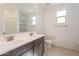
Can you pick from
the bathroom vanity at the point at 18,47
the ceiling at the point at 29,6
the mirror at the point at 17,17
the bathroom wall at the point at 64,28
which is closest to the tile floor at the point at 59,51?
the bathroom wall at the point at 64,28

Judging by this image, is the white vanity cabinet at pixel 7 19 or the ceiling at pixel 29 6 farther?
the ceiling at pixel 29 6

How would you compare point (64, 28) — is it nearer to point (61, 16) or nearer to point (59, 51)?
point (61, 16)

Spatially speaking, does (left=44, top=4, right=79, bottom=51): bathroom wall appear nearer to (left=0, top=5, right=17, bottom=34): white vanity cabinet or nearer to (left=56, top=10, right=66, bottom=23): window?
(left=56, top=10, right=66, bottom=23): window

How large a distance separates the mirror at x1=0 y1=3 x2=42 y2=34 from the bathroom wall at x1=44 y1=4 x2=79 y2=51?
0.49 m

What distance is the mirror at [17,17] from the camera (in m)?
1.69

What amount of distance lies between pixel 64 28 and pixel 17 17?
1893 millimetres

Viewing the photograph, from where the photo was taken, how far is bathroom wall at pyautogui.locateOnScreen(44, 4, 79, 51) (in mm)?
2963

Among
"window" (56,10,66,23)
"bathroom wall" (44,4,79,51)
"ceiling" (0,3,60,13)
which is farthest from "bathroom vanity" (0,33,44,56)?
"window" (56,10,66,23)

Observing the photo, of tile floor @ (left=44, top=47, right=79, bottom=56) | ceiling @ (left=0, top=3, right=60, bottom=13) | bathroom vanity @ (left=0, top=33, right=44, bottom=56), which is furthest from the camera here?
tile floor @ (left=44, top=47, right=79, bottom=56)

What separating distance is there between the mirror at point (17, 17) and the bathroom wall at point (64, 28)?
49 centimetres

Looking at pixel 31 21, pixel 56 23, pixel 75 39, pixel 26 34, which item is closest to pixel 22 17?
pixel 31 21

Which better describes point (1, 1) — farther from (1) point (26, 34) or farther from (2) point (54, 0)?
(2) point (54, 0)

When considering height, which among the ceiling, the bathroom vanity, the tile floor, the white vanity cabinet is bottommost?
the tile floor

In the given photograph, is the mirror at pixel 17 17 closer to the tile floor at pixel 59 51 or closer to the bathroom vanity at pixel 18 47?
the bathroom vanity at pixel 18 47
